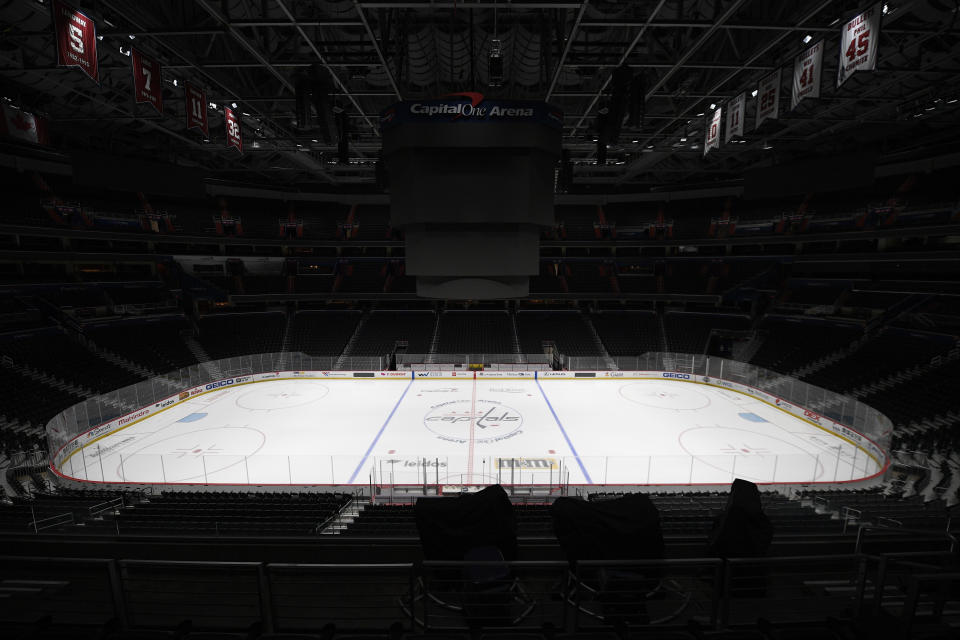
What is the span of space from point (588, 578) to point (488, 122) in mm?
8561

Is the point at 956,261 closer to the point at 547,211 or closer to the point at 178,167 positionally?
the point at 547,211

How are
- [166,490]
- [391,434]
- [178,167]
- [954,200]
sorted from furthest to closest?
[178,167] → [954,200] → [391,434] → [166,490]

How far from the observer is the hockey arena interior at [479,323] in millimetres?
3902

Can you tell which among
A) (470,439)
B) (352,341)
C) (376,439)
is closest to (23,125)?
(376,439)

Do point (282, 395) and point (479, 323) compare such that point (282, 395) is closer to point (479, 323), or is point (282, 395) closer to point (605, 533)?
point (479, 323)

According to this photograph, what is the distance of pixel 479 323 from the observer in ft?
103

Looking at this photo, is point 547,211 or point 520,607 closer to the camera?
point 520,607

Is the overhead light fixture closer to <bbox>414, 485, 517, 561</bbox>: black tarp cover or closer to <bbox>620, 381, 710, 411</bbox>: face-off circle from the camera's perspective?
<bbox>414, 485, 517, 561</bbox>: black tarp cover

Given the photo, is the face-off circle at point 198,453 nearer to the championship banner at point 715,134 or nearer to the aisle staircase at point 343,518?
the aisle staircase at point 343,518

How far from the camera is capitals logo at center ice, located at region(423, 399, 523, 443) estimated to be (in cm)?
1591

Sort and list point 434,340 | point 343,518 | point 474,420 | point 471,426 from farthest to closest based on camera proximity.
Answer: point 434,340 < point 474,420 < point 471,426 < point 343,518

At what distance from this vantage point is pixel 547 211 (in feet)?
32.9

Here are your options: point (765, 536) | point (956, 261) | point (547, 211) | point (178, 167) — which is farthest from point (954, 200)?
point (178, 167)

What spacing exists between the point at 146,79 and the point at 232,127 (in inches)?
171
